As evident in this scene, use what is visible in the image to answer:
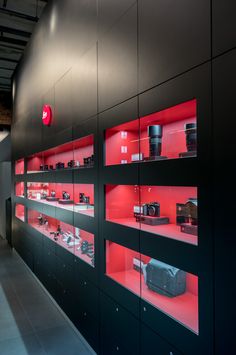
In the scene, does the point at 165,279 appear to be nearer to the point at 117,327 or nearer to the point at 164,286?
the point at 164,286

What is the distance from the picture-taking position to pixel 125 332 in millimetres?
2355

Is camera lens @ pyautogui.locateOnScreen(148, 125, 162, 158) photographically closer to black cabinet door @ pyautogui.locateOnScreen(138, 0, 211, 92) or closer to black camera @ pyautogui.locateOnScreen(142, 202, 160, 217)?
black cabinet door @ pyautogui.locateOnScreen(138, 0, 211, 92)

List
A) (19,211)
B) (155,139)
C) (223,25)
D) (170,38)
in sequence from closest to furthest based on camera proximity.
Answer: (223,25), (170,38), (155,139), (19,211)

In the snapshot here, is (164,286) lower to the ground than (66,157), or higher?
lower

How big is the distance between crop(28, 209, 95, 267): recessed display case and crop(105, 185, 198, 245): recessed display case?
0.64 metres

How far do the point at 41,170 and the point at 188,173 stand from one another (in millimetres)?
3993

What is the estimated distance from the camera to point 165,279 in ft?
6.88

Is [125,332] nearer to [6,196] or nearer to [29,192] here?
[29,192]

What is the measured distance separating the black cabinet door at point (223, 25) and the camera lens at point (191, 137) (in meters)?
0.47

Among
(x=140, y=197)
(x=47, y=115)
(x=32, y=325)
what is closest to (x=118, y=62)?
(x=140, y=197)

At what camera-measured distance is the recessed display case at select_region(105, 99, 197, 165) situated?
6.06ft

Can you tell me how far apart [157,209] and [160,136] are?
1.99ft

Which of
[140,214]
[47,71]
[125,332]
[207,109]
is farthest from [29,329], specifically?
[47,71]

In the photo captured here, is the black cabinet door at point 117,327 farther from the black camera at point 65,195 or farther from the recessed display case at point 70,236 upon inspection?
the black camera at point 65,195
